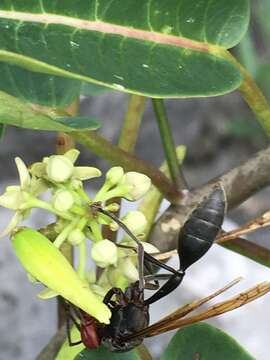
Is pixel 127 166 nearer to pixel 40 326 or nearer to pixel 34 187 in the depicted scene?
pixel 34 187

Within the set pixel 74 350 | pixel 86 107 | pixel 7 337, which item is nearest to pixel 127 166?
pixel 74 350

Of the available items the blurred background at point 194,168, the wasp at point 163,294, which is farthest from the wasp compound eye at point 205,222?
the blurred background at point 194,168

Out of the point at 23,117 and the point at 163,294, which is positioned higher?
the point at 23,117

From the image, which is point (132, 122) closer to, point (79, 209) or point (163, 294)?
point (163, 294)

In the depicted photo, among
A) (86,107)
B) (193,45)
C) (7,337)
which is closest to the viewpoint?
(193,45)

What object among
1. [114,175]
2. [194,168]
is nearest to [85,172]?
[114,175]
